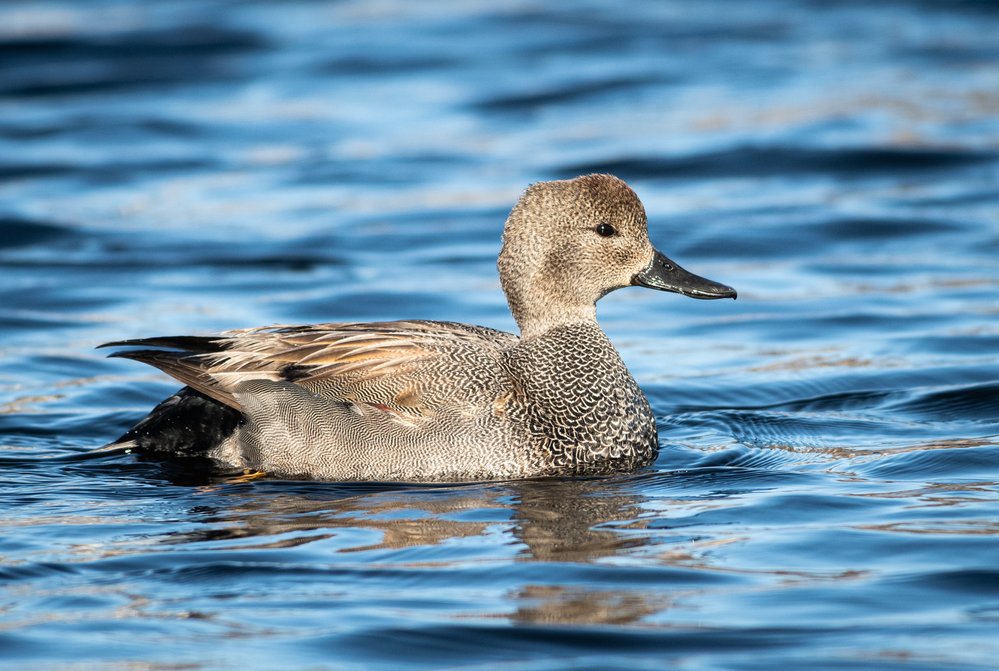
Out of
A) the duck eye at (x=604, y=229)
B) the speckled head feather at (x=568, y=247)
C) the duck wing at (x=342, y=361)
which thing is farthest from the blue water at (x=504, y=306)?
the duck eye at (x=604, y=229)

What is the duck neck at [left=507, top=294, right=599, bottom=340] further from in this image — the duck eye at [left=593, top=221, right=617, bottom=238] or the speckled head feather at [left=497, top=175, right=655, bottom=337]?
the duck eye at [left=593, top=221, right=617, bottom=238]

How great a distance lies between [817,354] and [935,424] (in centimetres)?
165

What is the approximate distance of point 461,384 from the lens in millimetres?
7031

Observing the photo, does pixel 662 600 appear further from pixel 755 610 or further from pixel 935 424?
pixel 935 424

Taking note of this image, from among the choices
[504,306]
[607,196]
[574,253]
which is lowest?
[504,306]

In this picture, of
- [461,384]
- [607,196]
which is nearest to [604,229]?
[607,196]

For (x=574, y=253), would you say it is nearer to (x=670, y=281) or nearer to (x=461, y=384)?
(x=670, y=281)

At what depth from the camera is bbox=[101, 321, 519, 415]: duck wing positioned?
22.9ft

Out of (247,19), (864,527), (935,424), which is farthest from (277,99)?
(864,527)

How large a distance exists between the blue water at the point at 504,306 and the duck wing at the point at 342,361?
419mm

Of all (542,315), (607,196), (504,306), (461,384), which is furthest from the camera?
(504,306)

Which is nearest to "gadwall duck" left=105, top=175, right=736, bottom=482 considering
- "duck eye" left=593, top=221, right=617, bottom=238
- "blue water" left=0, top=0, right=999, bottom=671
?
"duck eye" left=593, top=221, right=617, bottom=238

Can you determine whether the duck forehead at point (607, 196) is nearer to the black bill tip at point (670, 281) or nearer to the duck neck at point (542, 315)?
the black bill tip at point (670, 281)

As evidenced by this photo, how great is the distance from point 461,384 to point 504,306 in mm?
4009
